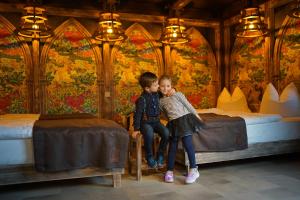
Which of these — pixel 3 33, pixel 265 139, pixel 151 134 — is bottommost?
pixel 265 139

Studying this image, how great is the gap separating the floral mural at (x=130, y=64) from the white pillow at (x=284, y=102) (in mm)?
2415

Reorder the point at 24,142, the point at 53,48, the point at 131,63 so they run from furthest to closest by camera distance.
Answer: the point at 131,63
the point at 53,48
the point at 24,142

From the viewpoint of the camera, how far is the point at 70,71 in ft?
19.3

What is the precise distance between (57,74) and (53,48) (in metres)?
0.50

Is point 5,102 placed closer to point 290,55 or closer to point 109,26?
point 109,26

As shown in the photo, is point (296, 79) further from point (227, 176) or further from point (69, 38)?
point (69, 38)

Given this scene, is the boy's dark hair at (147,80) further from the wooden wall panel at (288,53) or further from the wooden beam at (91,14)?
the wooden beam at (91,14)

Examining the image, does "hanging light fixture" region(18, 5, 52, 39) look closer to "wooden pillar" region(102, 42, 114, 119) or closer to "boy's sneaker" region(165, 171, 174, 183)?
"wooden pillar" region(102, 42, 114, 119)

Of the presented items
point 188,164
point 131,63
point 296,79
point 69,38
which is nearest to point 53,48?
point 69,38

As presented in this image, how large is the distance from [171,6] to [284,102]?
2.92 meters

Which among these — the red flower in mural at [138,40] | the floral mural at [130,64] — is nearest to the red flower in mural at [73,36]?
the floral mural at [130,64]

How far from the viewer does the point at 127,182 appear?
3.36 m

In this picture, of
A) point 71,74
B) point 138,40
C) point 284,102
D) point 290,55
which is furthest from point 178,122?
point 138,40

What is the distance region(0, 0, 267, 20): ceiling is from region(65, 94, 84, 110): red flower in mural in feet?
5.73
